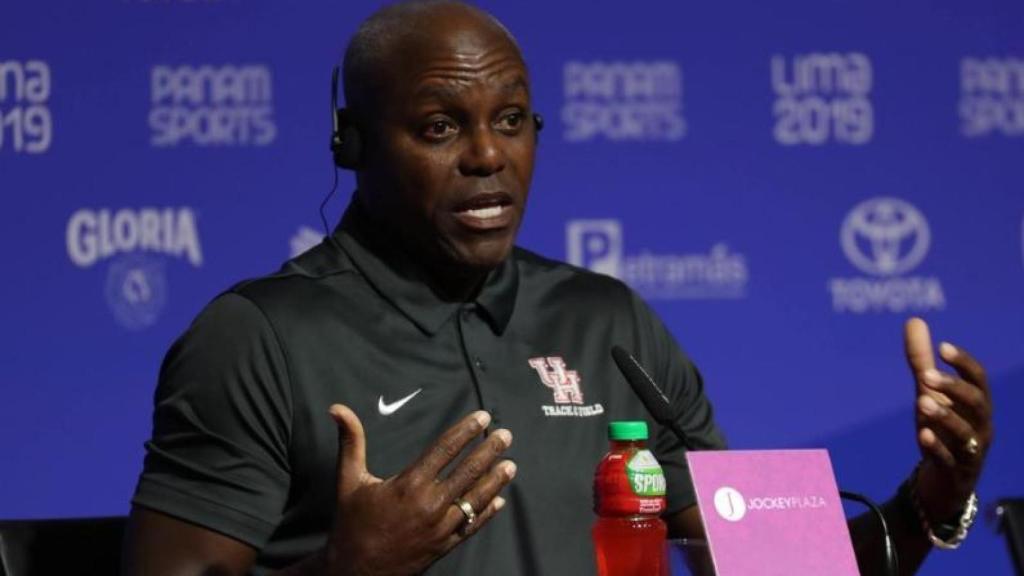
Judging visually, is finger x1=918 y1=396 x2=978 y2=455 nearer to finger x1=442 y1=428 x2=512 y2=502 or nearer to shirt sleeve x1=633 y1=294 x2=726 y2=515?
shirt sleeve x1=633 y1=294 x2=726 y2=515

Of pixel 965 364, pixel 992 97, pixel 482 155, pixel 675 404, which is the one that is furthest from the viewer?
pixel 992 97

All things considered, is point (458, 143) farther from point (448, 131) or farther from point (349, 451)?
point (349, 451)

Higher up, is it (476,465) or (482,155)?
(482,155)

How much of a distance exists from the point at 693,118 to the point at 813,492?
6.57ft

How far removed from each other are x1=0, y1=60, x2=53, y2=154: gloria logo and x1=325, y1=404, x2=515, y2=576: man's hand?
1939mm

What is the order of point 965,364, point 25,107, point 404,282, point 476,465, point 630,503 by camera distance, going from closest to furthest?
point 476,465 → point 630,503 → point 965,364 → point 404,282 → point 25,107

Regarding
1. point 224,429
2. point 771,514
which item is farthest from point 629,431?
point 224,429

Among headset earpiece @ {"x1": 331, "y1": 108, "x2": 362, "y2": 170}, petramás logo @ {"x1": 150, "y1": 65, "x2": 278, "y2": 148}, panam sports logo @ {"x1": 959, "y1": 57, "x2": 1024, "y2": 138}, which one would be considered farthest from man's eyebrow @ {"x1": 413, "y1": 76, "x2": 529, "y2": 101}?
panam sports logo @ {"x1": 959, "y1": 57, "x2": 1024, "y2": 138}

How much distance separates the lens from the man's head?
216 centimetres

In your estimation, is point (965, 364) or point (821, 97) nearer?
point (965, 364)

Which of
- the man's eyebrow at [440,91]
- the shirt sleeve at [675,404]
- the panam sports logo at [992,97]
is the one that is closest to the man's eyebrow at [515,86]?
the man's eyebrow at [440,91]

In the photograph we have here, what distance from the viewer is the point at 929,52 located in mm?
3709

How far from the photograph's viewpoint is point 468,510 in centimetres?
166

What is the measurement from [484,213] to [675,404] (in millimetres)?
423
